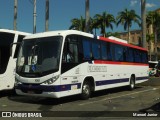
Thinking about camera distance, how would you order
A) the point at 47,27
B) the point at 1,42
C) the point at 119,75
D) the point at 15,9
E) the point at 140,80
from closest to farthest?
the point at 1,42, the point at 119,75, the point at 140,80, the point at 47,27, the point at 15,9

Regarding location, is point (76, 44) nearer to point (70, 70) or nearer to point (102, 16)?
point (70, 70)

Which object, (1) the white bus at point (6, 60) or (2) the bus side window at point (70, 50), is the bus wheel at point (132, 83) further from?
(1) the white bus at point (6, 60)

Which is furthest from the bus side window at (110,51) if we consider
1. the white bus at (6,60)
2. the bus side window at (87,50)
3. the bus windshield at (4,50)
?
the bus windshield at (4,50)

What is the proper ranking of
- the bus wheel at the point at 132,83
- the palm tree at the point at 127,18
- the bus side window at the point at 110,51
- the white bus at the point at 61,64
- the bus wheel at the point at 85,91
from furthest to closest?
the palm tree at the point at 127,18
the bus wheel at the point at 132,83
the bus side window at the point at 110,51
the bus wheel at the point at 85,91
the white bus at the point at 61,64

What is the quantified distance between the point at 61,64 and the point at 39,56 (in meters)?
0.98

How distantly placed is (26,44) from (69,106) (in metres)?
3.36

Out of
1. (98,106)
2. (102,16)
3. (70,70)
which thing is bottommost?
A: (98,106)

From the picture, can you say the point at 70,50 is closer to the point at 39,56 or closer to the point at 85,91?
the point at 39,56

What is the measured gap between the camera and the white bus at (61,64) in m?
14.1

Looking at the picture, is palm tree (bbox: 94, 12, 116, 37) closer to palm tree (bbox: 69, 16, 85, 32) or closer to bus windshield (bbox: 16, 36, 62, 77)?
palm tree (bbox: 69, 16, 85, 32)

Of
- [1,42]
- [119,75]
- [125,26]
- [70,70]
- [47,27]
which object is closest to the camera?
[70,70]

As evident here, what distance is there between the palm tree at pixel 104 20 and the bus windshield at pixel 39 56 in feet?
219

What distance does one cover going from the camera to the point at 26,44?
50.1 ft

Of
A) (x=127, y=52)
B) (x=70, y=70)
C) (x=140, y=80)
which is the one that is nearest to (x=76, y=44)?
(x=70, y=70)
